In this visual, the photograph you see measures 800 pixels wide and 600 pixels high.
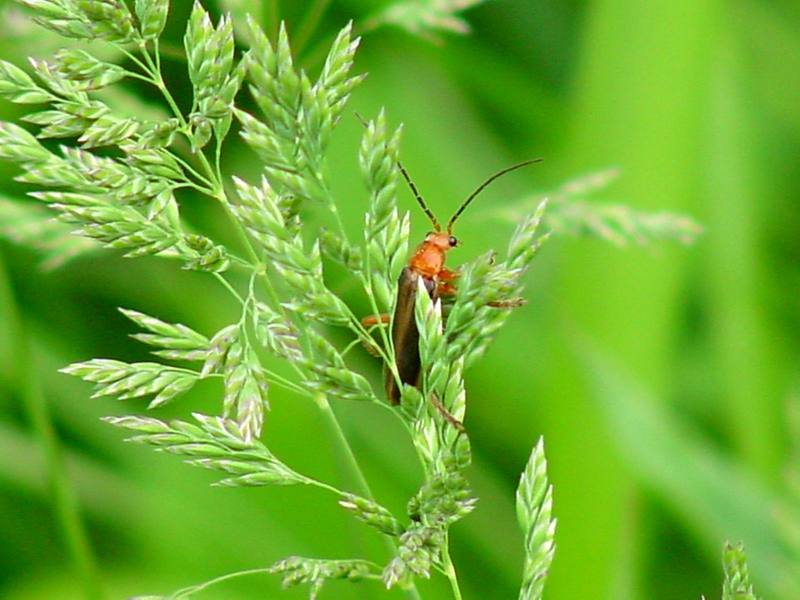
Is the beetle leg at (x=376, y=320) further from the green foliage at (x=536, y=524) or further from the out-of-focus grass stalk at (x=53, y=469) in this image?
the out-of-focus grass stalk at (x=53, y=469)

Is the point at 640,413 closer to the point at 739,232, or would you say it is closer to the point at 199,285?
the point at 739,232

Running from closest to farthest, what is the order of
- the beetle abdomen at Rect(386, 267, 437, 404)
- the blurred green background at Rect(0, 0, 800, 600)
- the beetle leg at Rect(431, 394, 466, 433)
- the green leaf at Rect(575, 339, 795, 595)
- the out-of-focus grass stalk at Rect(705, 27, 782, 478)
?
1. the beetle leg at Rect(431, 394, 466, 433)
2. the beetle abdomen at Rect(386, 267, 437, 404)
3. the green leaf at Rect(575, 339, 795, 595)
4. the blurred green background at Rect(0, 0, 800, 600)
5. the out-of-focus grass stalk at Rect(705, 27, 782, 478)

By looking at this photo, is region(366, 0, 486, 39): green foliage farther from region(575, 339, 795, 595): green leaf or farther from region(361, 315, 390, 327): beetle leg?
region(575, 339, 795, 595): green leaf

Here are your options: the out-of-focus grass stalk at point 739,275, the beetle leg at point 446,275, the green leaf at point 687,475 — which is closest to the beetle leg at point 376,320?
the beetle leg at point 446,275

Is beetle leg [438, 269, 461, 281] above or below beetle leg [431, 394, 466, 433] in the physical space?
below

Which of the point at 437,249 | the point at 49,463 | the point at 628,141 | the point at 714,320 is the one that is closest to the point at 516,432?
the point at 714,320

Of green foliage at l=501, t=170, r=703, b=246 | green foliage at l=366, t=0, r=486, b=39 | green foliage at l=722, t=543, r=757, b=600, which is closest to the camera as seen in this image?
green foliage at l=722, t=543, r=757, b=600

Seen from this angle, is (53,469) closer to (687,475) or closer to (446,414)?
(446,414)

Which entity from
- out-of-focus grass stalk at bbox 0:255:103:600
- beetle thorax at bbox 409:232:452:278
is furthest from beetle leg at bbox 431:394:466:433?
out-of-focus grass stalk at bbox 0:255:103:600

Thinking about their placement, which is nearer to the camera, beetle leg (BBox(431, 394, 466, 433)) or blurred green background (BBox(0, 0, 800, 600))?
beetle leg (BBox(431, 394, 466, 433))
